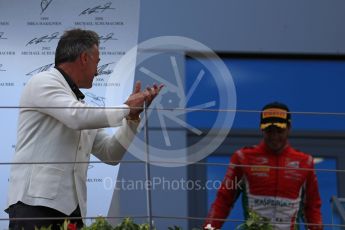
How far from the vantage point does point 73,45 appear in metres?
2.12

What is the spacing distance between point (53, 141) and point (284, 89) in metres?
1.22

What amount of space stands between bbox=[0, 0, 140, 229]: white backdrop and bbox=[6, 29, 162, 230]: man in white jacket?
72cm

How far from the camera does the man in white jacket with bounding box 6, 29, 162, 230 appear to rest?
6.33 feet

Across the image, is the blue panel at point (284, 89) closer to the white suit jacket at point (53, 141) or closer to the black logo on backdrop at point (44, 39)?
the black logo on backdrop at point (44, 39)

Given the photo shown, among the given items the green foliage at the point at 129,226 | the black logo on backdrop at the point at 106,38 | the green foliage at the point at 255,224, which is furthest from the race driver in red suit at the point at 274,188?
the black logo on backdrop at the point at 106,38

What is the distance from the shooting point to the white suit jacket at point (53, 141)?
193cm

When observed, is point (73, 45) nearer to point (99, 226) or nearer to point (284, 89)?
point (99, 226)

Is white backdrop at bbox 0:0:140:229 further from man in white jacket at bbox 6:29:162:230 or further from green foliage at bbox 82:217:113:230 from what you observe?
green foliage at bbox 82:217:113:230

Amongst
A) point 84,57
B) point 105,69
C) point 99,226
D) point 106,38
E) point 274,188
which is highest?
point 106,38

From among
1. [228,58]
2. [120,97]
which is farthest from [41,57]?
[228,58]

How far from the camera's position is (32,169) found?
1.95 meters

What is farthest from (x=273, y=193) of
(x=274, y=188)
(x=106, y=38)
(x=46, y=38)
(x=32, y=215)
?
(x=46, y=38)

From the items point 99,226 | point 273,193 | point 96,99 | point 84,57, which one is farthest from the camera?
point 96,99

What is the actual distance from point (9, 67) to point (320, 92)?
1.05 m
